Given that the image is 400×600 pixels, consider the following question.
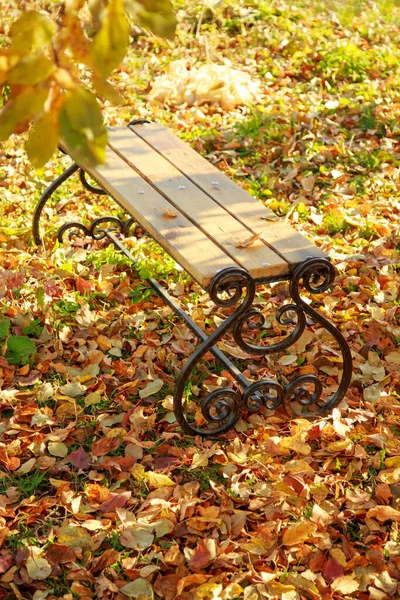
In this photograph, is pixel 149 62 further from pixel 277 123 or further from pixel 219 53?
pixel 277 123

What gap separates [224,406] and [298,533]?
1.87 feet

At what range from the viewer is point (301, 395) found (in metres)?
2.91

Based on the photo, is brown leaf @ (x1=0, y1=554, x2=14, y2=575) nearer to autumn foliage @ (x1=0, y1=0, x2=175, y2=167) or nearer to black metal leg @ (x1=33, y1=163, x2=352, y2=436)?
black metal leg @ (x1=33, y1=163, x2=352, y2=436)

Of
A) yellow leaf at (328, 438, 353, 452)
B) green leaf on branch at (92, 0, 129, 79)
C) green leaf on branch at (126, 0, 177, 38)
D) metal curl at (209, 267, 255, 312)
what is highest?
green leaf on branch at (126, 0, 177, 38)

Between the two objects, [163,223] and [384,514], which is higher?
[163,223]

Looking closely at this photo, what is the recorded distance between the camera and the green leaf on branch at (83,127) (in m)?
1.13

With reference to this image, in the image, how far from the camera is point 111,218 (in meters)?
4.08

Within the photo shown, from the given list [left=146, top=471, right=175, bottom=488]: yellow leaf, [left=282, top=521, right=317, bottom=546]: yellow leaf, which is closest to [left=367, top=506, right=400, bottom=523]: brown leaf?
[left=282, top=521, right=317, bottom=546]: yellow leaf

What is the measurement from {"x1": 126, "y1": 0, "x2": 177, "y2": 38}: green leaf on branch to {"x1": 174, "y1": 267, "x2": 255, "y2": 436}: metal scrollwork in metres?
1.23

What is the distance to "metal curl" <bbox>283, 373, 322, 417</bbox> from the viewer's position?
285cm

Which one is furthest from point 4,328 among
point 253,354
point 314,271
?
point 314,271

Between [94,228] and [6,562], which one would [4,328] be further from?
[6,562]

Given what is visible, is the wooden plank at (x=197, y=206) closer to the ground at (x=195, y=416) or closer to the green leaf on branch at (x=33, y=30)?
the ground at (x=195, y=416)

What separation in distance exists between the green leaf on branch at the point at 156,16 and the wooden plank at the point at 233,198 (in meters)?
1.38
